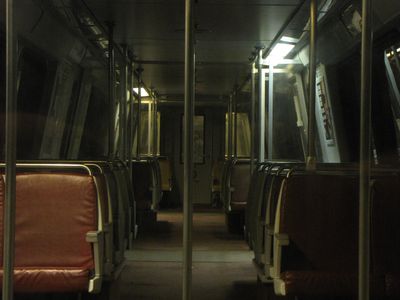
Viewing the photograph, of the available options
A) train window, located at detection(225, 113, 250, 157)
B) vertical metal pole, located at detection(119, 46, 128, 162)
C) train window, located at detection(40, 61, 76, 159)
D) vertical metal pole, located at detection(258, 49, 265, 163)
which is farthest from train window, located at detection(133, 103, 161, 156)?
train window, located at detection(40, 61, 76, 159)

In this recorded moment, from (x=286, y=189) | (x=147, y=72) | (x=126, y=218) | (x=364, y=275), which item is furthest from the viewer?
(x=147, y=72)

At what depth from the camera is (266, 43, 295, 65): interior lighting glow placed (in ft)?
20.9

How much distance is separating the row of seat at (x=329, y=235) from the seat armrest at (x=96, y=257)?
106cm

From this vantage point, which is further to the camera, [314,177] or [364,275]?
[314,177]

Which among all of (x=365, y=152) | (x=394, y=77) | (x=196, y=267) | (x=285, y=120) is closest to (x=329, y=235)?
(x=365, y=152)

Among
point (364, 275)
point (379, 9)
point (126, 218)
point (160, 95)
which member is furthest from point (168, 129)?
point (364, 275)

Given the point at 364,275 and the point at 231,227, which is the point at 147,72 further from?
the point at 364,275

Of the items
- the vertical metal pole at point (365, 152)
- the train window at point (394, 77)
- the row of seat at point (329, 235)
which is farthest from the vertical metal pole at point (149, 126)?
the vertical metal pole at point (365, 152)

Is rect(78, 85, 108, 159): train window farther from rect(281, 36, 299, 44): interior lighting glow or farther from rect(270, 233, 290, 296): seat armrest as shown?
rect(270, 233, 290, 296): seat armrest

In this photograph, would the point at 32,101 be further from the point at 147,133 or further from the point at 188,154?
the point at 147,133

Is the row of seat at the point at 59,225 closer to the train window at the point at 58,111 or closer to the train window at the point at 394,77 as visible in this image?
the train window at the point at 58,111

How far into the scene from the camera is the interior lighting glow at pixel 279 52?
251 inches

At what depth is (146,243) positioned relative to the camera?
7.52 metres

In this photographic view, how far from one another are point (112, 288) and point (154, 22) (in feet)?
9.66
